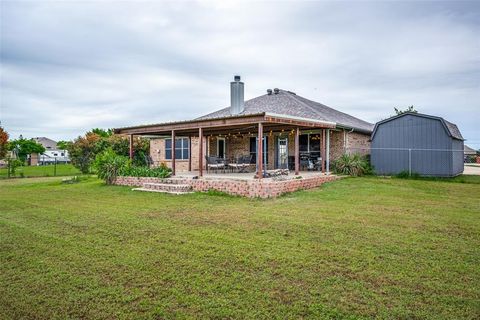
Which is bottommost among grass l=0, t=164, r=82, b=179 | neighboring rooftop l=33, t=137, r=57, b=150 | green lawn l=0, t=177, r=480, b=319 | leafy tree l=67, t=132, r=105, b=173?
green lawn l=0, t=177, r=480, b=319

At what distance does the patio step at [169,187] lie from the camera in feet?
36.8

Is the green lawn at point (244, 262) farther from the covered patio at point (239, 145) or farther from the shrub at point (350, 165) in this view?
the shrub at point (350, 165)

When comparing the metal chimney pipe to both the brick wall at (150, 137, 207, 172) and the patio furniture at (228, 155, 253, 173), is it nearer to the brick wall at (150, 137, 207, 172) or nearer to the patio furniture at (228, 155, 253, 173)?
the brick wall at (150, 137, 207, 172)

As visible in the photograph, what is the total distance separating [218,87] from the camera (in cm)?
2212

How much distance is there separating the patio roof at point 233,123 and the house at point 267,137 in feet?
0.15

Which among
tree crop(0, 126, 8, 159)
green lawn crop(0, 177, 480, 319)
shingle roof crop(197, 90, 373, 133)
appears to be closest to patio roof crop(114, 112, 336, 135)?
shingle roof crop(197, 90, 373, 133)

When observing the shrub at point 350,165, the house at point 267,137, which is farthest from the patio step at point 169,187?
the shrub at point 350,165

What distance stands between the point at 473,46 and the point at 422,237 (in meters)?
13.4

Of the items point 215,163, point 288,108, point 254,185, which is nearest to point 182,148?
point 215,163

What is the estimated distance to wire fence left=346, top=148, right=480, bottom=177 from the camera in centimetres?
1371

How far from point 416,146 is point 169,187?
36.1ft

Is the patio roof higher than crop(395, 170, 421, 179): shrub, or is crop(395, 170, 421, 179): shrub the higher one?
the patio roof

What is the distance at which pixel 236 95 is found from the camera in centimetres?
1709

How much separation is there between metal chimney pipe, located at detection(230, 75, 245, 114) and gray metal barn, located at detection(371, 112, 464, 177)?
6959mm
